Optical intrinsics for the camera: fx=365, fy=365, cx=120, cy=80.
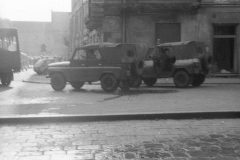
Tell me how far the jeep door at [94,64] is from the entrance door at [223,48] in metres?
10.5

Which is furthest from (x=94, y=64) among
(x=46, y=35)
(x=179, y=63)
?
(x=46, y=35)

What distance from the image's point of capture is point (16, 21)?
11469 cm

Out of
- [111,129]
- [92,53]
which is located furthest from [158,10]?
[111,129]

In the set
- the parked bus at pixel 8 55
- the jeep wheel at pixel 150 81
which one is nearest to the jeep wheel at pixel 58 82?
the jeep wheel at pixel 150 81

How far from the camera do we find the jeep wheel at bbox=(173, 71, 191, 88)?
15.5 meters

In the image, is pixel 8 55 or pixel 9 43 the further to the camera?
pixel 9 43

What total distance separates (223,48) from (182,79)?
801 cm

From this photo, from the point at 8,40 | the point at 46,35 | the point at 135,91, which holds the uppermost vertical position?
the point at 46,35

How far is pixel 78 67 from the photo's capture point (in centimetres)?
1447

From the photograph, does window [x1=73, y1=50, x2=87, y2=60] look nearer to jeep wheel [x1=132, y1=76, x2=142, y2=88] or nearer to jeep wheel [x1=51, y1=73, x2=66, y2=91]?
jeep wheel [x1=51, y1=73, x2=66, y2=91]

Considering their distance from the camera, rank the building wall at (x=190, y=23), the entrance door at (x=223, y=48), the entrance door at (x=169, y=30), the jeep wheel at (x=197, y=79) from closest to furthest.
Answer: the jeep wheel at (x=197, y=79) → the building wall at (x=190, y=23) → the entrance door at (x=223, y=48) → the entrance door at (x=169, y=30)

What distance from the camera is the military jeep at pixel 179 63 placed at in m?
15.5

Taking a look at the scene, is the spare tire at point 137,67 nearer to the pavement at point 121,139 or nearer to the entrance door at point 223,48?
the pavement at point 121,139

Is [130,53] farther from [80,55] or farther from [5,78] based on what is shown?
[5,78]
